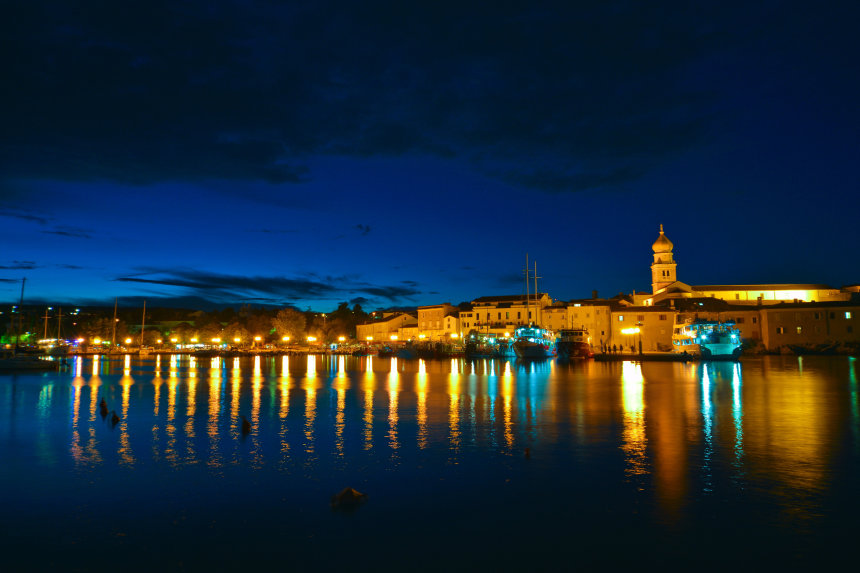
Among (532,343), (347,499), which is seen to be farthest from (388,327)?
(347,499)

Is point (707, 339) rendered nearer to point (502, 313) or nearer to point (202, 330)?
point (502, 313)

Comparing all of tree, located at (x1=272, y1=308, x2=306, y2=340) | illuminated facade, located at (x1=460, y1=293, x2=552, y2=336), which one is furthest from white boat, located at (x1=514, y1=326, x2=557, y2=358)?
tree, located at (x1=272, y1=308, x2=306, y2=340)

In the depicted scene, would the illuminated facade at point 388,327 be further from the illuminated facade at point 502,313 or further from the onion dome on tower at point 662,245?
the onion dome on tower at point 662,245

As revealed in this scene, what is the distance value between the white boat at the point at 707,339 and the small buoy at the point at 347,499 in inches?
2616

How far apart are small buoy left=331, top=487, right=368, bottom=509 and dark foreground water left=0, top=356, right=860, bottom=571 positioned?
7.7 inches

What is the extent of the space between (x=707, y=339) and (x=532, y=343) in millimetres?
21729

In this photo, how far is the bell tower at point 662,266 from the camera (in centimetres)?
11356

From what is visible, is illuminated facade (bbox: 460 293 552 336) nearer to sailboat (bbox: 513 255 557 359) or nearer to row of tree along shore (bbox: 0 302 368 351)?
sailboat (bbox: 513 255 557 359)

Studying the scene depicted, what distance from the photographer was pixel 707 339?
6988cm

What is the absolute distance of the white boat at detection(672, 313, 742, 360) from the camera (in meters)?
68.4

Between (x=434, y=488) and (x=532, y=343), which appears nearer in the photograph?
(x=434, y=488)

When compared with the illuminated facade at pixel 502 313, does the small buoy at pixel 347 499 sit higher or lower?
lower

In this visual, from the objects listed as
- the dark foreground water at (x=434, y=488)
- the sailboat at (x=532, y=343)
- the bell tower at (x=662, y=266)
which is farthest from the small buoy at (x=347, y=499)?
the bell tower at (x=662, y=266)

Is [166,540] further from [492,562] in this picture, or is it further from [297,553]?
[492,562]
